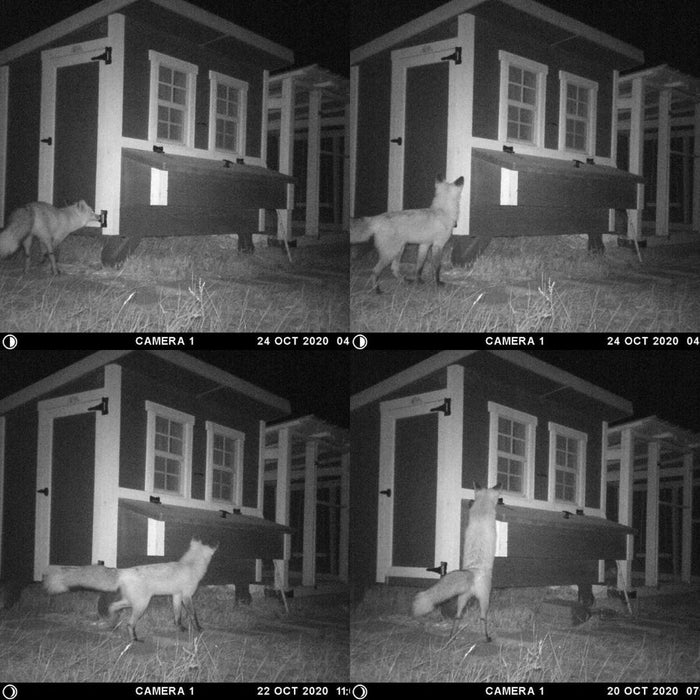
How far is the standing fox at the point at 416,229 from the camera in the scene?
4750mm

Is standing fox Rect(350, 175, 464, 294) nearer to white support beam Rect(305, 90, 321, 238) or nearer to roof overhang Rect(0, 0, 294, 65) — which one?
white support beam Rect(305, 90, 321, 238)

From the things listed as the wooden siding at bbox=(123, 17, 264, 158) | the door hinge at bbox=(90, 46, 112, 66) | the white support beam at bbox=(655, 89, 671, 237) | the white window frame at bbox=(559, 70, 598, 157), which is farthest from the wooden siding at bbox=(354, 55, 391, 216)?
the white support beam at bbox=(655, 89, 671, 237)

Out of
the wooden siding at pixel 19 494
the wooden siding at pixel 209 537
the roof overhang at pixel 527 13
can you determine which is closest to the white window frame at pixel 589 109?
the roof overhang at pixel 527 13

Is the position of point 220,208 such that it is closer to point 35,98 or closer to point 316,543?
point 35,98

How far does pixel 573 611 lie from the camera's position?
207 inches

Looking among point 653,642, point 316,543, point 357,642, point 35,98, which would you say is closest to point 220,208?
point 35,98

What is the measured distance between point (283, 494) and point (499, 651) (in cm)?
127

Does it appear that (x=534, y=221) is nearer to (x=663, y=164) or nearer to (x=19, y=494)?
(x=663, y=164)

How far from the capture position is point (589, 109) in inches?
198

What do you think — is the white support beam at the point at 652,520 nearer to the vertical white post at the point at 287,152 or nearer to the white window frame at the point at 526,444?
the white window frame at the point at 526,444

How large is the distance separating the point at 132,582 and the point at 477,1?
112 inches

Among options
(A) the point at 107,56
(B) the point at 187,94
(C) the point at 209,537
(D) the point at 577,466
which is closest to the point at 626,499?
(D) the point at 577,466

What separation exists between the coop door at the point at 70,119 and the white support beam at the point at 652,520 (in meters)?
2.97

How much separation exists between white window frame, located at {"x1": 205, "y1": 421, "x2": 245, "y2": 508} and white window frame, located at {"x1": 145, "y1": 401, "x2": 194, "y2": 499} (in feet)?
0.35
